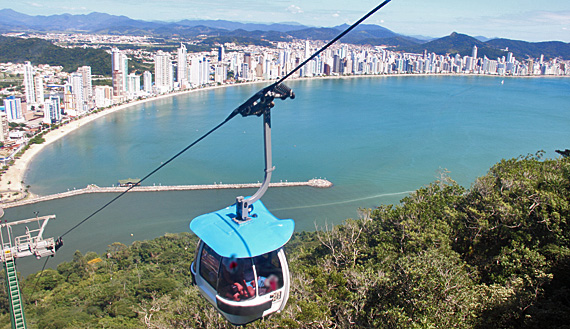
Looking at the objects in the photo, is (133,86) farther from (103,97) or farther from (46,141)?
(46,141)

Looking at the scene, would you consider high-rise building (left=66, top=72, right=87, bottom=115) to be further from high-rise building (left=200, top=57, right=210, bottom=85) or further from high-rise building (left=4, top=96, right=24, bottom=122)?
high-rise building (left=200, top=57, right=210, bottom=85)

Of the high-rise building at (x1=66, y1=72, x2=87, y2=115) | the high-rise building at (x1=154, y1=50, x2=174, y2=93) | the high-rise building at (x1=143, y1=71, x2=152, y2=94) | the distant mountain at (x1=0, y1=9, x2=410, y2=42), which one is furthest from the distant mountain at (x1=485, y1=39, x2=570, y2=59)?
the high-rise building at (x1=66, y1=72, x2=87, y2=115)

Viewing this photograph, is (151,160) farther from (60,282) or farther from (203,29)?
(203,29)

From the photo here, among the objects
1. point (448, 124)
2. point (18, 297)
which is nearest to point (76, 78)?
point (448, 124)

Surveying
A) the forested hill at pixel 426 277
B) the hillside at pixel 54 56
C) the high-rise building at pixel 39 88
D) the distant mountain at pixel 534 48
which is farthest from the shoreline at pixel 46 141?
the distant mountain at pixel 534 48

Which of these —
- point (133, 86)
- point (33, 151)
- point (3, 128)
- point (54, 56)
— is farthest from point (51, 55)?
point (33, 151)

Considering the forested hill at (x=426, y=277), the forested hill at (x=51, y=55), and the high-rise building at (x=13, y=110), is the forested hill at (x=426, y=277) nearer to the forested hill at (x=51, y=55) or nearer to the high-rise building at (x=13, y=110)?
the high-rise building at (x=13, y=110)
